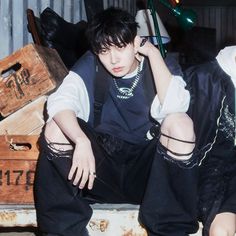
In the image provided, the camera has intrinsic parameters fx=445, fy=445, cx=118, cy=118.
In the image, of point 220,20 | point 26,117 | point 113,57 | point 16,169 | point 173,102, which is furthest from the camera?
point 220,20

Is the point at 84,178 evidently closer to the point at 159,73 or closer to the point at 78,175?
the point at 78,175

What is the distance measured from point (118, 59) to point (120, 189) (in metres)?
0.66

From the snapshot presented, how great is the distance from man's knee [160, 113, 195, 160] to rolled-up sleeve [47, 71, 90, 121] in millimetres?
498

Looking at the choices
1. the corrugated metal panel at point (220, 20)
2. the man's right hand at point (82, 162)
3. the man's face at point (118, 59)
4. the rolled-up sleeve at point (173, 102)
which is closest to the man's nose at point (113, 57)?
the man's face at point (118, 59)

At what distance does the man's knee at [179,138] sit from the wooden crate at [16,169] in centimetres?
90

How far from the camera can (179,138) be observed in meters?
1.94

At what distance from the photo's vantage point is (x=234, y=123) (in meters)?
2.26

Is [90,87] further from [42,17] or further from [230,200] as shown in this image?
[42,17]

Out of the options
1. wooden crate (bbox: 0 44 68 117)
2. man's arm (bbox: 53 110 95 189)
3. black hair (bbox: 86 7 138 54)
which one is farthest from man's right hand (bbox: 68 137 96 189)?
wooden crate (bbox: 0 44 68 117)

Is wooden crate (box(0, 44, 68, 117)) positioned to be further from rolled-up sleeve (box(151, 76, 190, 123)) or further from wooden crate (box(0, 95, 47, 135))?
rolled-up sleeve (box(151, 76, 190, 123))

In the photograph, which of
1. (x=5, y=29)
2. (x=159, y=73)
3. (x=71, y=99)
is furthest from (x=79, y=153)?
(x=5, y=29)

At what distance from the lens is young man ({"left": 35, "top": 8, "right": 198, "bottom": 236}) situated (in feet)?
6.49

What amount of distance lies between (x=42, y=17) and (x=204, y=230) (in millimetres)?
2775

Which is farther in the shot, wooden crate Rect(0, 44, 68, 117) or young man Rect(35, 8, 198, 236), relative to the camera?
wooden crate Rect(0, 44, 68, 117)
